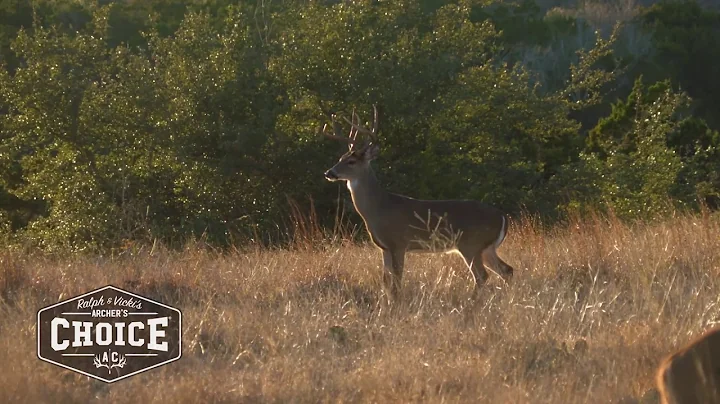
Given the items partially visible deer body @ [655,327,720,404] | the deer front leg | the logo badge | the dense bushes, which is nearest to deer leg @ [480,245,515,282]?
the deer front leg

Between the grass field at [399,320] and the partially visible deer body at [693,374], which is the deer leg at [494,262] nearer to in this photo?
the grass field at [399,320]

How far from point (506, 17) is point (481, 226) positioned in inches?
1010

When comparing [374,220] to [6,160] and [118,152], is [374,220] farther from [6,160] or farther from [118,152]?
[6,160]

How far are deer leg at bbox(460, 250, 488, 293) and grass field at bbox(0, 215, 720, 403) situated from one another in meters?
0.11

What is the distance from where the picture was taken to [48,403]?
514 centimetres

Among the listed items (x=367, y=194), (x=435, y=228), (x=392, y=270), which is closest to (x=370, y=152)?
(x=367, y=194)

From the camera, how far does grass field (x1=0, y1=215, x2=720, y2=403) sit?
5430mm

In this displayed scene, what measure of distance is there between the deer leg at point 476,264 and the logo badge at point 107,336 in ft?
9.40

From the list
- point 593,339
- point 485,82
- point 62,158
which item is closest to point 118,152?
point 62,158

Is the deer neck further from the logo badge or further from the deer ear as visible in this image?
the logo badge

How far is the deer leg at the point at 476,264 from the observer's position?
8713mm

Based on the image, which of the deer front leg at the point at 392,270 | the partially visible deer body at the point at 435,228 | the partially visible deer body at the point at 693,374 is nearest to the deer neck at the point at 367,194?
the partially visible deer body at the point at 435,228

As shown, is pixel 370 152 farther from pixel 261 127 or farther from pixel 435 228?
pixel 261 127

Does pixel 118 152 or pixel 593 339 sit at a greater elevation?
pixel 593 339
